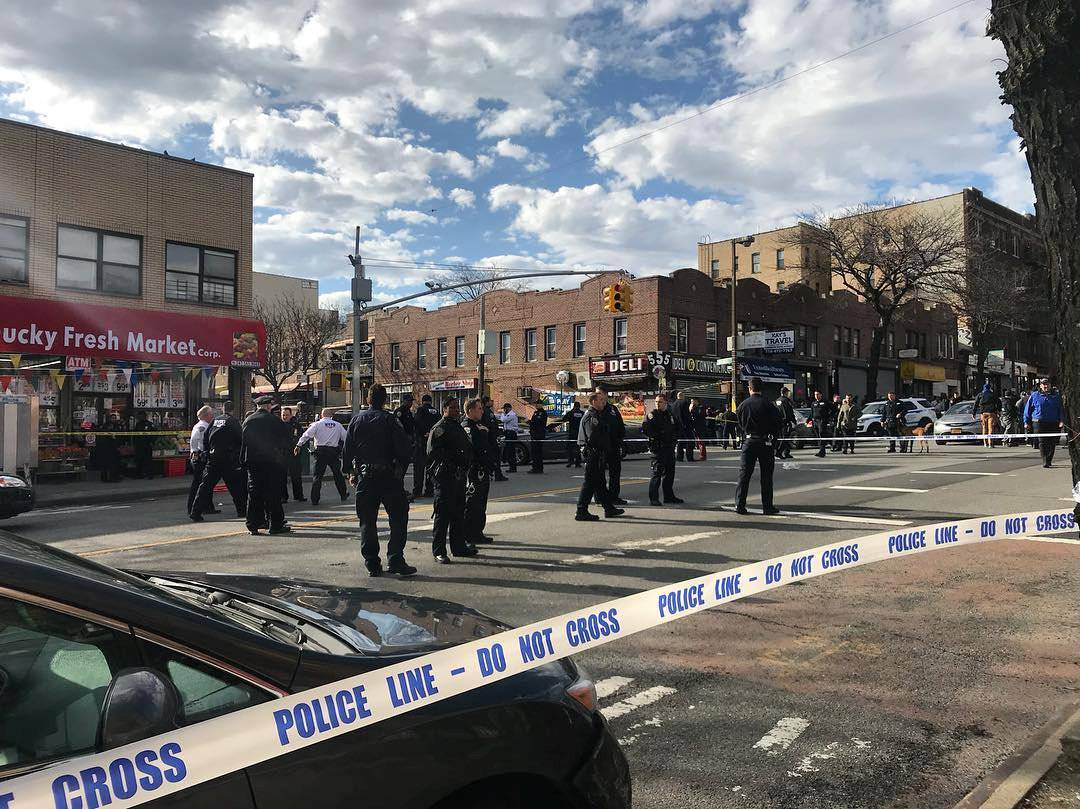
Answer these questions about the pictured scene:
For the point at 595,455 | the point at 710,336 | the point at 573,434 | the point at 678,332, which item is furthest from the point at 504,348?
the point at 595,455

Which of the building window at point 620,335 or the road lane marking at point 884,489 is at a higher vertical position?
the building window at point 620,335

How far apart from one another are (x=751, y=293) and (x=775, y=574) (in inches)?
1599

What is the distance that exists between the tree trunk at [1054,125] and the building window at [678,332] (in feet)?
114

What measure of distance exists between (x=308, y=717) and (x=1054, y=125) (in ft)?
11.1

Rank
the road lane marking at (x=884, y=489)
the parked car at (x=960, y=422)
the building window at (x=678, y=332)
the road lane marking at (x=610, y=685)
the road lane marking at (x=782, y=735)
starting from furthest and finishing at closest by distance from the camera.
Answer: the building window at (x=678, y=332)
the parked car at (x=960, y=422)
the road lane marking at (x=884, y=489)
the road lane marking at (x=610, y=685)
the road lane marking at (x=782, y=735)

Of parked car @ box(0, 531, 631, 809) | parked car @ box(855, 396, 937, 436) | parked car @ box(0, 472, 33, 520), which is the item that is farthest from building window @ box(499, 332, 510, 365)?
parked car @ box(0, 531, 631, 809)

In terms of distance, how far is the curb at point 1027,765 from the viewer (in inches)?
119

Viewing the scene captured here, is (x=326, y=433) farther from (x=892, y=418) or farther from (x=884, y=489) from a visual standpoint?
(x=892, y=418)

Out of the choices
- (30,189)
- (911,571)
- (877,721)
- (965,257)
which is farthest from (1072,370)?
(965,257)

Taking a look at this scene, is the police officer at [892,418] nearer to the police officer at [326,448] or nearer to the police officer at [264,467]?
the police officer at [326,448]

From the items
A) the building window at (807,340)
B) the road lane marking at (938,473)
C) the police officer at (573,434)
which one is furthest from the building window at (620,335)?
the road lane marking at (938,473)

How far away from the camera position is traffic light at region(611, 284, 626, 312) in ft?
72.2

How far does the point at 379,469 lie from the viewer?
776cm

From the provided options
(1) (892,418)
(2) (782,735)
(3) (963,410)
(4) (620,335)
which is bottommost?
(2) (782,735)
